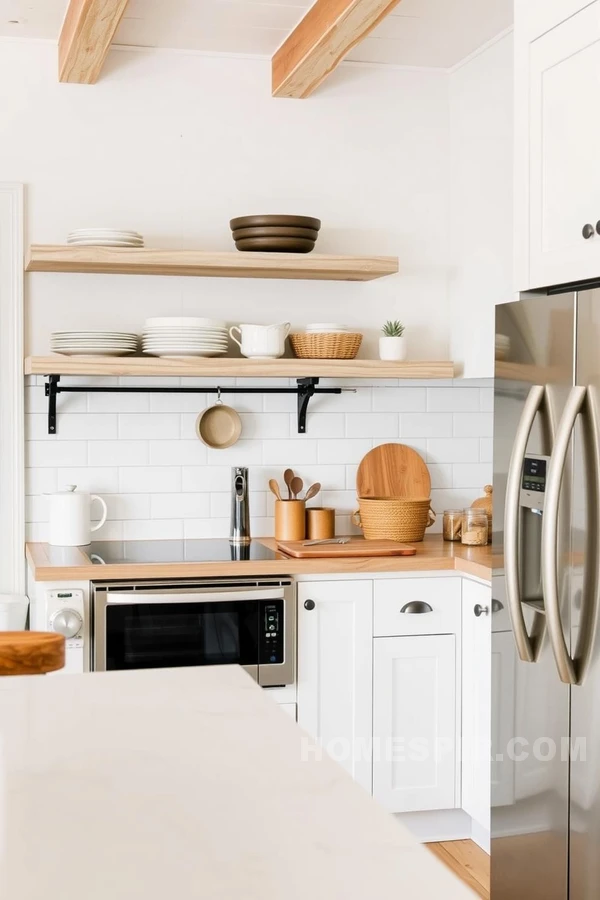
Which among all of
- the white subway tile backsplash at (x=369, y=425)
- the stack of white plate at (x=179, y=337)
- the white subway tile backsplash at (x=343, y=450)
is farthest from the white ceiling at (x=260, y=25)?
the white subway tile backsplash at (x=343, y=450)

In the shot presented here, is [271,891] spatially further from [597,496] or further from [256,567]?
[256,567]

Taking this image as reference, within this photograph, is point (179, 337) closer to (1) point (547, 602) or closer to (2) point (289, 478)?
(2) point (289, 478)

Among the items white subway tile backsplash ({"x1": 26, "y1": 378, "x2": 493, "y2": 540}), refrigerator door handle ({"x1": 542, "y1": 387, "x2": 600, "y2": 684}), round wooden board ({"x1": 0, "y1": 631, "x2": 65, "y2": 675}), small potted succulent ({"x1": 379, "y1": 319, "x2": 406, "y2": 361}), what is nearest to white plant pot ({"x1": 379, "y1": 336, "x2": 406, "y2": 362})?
small potted succulent ({"x1": 379, "y1": 319, "x2": 406, "y2": 361})

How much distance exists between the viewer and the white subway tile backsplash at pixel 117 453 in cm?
382

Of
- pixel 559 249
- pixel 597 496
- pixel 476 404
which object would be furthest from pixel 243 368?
pixel 597 496

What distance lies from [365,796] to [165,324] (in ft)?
9.09

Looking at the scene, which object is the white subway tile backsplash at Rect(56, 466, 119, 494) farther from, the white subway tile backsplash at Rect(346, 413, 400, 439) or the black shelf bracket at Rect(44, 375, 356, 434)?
the white subway tile backsplash at Rect(346, 413, 400, 439)

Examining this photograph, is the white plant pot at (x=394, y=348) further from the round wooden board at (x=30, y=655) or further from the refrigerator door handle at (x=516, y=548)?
the round wooden board at (x=30, y=655)

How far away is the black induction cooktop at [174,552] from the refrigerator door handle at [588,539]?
1234mm

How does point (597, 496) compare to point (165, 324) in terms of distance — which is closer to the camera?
point (597, 496)

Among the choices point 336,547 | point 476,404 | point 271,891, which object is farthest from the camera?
point 476,404

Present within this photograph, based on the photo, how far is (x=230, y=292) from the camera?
392cm

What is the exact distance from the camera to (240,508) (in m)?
3.70

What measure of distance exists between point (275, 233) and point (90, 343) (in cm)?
75
